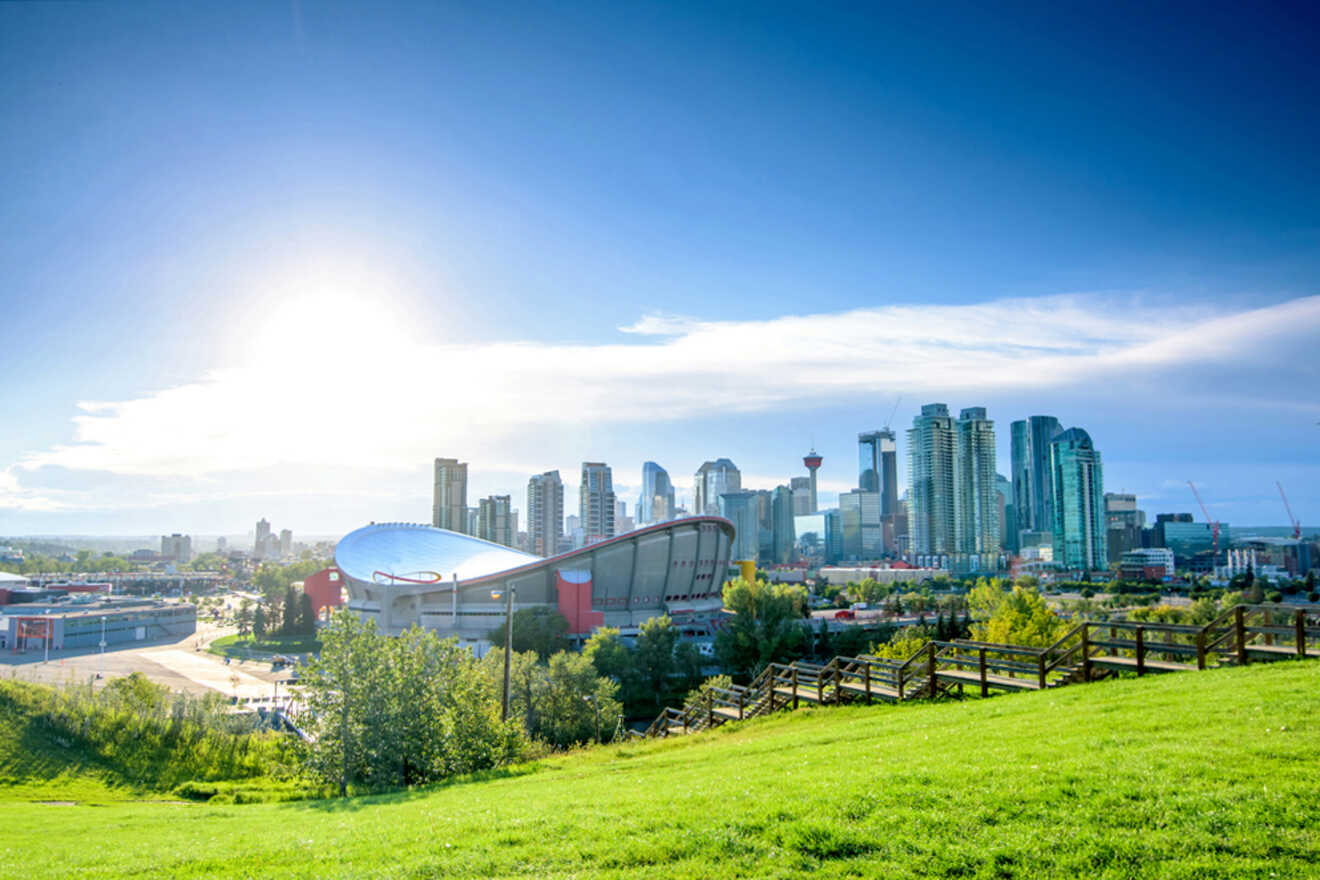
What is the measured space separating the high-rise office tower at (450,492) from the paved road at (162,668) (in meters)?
81.5

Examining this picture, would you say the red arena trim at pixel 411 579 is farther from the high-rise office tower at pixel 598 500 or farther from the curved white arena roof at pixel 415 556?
the high-rise office tower at pixel 598 500

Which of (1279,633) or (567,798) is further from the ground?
(1279,633)

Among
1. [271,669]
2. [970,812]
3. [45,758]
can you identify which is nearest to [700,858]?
[970,812]

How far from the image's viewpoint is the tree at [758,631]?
54.6 metres

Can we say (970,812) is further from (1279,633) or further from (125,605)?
(125,605)

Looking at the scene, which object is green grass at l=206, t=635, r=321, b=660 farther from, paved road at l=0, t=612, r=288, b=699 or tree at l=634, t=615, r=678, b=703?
tree at l=634, t=615, r=678, b=703

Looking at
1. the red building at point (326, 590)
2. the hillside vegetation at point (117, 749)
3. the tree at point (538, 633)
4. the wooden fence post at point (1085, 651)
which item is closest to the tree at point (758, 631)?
the tree at point (538, 633)

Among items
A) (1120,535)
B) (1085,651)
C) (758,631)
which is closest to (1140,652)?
(1085,651)

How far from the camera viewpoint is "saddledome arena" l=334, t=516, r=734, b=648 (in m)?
75.5

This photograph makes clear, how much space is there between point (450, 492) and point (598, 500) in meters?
32.3

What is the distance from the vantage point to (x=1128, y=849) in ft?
19.6

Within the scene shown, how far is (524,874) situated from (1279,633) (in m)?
13.1

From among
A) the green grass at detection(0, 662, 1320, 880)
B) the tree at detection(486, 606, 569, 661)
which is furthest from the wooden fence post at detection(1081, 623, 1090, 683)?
the tree at detection(486, 606, 569, 661)

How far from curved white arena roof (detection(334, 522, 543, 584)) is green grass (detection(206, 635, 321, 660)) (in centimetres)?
916
